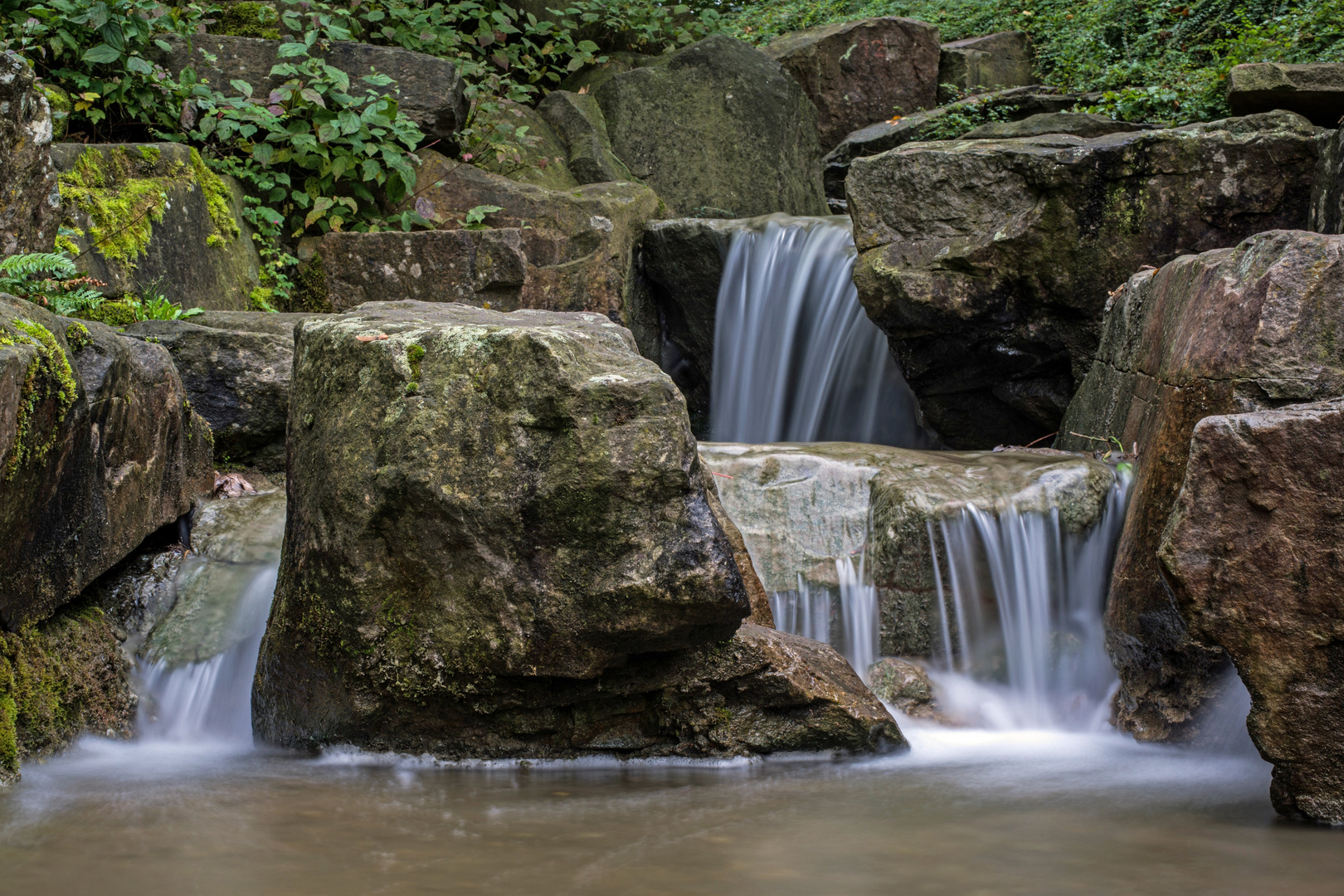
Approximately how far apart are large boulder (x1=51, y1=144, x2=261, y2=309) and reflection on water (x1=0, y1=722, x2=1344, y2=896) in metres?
→ 3.18

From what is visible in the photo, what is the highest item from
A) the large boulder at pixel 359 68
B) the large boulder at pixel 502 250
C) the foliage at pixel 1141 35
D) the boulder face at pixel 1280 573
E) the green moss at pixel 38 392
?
the foliage at pixel 1141 35

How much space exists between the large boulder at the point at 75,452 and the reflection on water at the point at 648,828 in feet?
2.05

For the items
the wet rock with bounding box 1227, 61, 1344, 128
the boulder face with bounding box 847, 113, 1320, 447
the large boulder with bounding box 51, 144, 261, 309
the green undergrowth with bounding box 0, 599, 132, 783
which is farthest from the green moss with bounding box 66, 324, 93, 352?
the wet rock with bounding box 1227, 61, 1344, 128

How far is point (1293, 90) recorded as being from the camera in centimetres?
668

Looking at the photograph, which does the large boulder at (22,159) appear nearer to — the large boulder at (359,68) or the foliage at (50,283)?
the foliage at (50,283)

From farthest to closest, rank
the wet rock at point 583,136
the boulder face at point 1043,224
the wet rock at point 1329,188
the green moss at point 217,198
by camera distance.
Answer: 1. the wet rock at point 583,136
2. the green moss at point 217,198
3. the boulder face at point 1043,224
4. the wet rock at point 1329,188

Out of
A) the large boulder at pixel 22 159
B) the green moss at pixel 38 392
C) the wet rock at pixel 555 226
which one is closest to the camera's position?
the green moss at pixel 38 392

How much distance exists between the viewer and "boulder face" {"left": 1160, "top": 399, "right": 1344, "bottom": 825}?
8.31ft

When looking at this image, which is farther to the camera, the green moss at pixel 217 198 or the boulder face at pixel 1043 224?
the green moss at pixel 217 198

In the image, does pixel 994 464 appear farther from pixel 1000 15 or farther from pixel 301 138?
pixel 1000 15

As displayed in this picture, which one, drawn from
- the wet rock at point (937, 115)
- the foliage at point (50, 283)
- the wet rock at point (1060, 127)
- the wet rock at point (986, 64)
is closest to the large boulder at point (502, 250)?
the foliage at point (50, 283)

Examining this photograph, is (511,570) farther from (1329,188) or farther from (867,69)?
(867,69)

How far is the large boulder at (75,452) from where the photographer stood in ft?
9.23

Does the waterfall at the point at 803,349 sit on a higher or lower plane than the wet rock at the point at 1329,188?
lower
